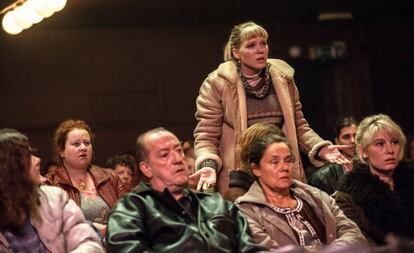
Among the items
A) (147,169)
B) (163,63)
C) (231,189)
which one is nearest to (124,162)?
(231,189)

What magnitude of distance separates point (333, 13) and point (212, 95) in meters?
5.17

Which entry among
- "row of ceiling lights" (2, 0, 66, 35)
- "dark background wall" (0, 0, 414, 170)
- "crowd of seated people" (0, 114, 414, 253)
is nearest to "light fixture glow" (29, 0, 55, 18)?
"row of ceiling lights" (2, 0, 66, 35)

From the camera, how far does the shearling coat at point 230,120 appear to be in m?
4.50

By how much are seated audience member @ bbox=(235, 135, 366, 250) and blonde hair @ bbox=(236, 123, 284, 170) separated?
5 centimetres

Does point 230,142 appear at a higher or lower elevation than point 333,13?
lower

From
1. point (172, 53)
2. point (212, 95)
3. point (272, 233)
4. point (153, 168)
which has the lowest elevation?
point (272, 233)

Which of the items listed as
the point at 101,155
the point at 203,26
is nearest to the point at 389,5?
the point at 203,26

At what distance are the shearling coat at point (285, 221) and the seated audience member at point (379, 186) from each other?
19 centimetres

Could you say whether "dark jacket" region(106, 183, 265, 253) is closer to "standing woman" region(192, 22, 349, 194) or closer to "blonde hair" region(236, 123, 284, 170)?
"blonde hair" region(236, 123, 284, 170)

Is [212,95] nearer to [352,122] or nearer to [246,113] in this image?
[246,113]

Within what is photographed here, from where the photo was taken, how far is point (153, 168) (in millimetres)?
3701

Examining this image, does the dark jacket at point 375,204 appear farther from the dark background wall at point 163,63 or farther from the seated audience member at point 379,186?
the dark background wall at point 163,63

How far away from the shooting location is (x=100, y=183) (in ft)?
16.5

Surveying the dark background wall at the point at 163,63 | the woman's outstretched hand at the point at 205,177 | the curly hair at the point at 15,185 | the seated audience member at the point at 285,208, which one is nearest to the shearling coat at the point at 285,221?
the seated audience member at the point at 285,208
